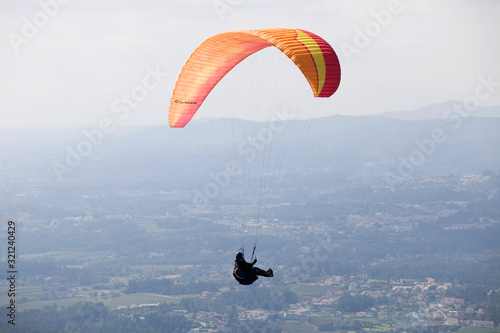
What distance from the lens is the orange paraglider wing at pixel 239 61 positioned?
68.3 feet

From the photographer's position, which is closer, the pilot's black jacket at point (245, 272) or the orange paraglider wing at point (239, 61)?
the orange paraglider wing at point (239, 61)

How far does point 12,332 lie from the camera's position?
5141 centimetres

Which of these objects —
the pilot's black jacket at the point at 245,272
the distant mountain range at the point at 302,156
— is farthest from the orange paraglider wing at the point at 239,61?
the distant mountain range at the point at 302,156

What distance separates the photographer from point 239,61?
82.1ft

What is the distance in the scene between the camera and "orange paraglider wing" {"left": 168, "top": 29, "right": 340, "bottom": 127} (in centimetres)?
2081

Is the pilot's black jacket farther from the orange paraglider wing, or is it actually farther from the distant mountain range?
the distant mountain range

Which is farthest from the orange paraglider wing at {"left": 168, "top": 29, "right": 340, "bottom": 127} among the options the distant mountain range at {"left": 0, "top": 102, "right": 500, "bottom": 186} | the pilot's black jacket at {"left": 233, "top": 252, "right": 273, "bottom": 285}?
the distant mountain range at {"left": 0, "top": 102, "right": 500, "bottom": 186}

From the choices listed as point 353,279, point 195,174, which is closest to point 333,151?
point 195,174

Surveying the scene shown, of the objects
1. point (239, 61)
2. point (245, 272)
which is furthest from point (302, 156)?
point (245, 272)

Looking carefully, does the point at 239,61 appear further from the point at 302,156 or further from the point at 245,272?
the point at 302,156

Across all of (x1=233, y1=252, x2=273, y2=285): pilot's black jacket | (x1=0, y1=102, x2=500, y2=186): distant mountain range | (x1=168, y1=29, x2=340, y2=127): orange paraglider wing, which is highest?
(x1=0, y1=102, x2=500, y2=186): distant mountain range

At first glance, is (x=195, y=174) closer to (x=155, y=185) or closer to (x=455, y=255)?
(x=155, y=185)

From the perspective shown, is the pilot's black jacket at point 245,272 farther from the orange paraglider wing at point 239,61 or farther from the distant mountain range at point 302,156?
the distant mountain range at point 302,156

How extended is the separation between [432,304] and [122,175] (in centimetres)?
9463
